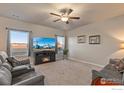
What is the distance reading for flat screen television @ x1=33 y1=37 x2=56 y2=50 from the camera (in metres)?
5.51

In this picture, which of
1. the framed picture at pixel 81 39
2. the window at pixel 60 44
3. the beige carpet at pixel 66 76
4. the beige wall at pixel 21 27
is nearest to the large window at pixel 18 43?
the beige wall at pixel 21 27

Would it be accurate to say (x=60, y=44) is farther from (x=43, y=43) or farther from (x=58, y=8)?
(x=58, y=8)

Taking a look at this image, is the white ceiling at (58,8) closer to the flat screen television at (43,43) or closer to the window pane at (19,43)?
the window pane at (19,43)

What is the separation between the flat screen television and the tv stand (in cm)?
31

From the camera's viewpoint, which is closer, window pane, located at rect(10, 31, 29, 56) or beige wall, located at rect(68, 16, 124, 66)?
beige wall, located at rect(68, 16, 124, 66)

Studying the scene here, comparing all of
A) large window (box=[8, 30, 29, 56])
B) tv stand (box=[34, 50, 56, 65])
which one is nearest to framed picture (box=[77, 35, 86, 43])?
tv stand (box=[34, 50, 56, 65])

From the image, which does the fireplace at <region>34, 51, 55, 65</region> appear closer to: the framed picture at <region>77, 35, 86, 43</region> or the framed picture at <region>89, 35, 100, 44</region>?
the framed picture at <region>77, 35, 86, 43</region>

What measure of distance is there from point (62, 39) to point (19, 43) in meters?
2.91

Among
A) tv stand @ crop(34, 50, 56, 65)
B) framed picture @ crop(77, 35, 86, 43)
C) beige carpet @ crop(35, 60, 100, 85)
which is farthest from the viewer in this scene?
framed picture @ crop(77, 35, 86, 43)

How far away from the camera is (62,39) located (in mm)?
7059

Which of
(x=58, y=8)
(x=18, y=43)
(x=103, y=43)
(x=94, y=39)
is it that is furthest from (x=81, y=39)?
(x=18, y=43)

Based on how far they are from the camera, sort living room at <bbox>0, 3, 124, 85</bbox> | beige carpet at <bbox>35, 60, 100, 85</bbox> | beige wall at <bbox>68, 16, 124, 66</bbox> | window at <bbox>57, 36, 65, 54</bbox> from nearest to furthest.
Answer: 1. beige carpet at <bbox>35, 60, 100, 85</bbox>
2. living room at <bbox>0, 3, 124, 85</bbox>
3. beige wall at <bbox>68, 16, 124, 66</bbox>
4. window at <bbox>57, 36, 65, 54</bbox>

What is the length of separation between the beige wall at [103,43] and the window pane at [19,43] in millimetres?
2916

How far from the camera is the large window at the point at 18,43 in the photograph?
4765 millimetres
